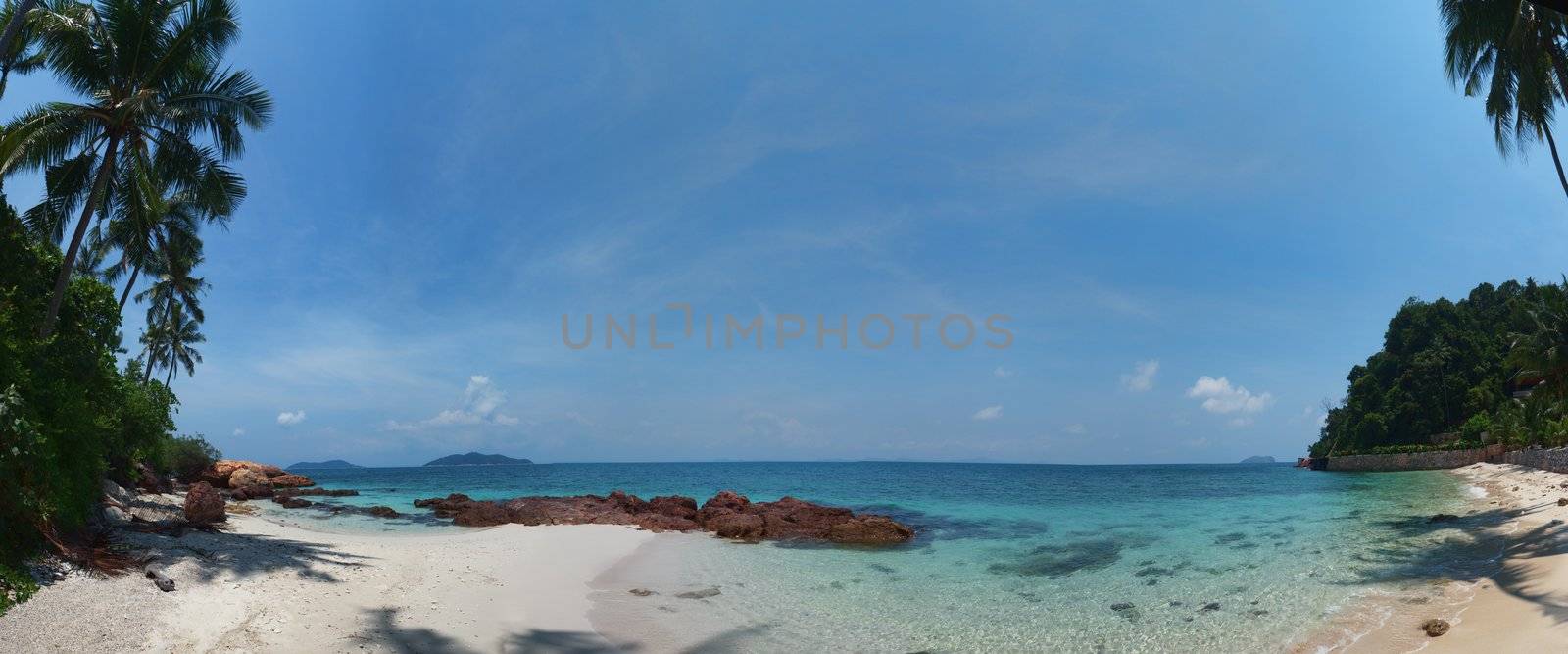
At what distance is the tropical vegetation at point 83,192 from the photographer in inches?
375

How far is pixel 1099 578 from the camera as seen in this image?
15.5 metres

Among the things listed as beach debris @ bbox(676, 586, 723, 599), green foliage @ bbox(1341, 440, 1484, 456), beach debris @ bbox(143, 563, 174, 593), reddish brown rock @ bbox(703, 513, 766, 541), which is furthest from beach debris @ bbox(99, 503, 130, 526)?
green foliage @ bbox(1341, 440, 1484, 456)

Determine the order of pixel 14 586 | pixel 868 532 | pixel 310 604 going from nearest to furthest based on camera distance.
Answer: pixel 14 586
pixel 310 604
pixel 868 532

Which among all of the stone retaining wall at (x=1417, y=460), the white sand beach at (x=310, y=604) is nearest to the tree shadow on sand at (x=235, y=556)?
the white sand beach at (x=310, y=604)

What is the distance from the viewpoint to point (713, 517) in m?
25.3

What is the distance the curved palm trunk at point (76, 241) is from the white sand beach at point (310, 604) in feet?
14.1

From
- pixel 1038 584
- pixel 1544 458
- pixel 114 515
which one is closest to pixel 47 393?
pixel 114 515

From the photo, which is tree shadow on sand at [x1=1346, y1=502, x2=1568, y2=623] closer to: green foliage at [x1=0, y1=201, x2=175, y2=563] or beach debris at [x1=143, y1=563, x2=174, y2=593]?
beach debris at [x1=143, y1=563, x2=174, y2=593]

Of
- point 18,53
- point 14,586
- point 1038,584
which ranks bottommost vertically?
point 1038,584

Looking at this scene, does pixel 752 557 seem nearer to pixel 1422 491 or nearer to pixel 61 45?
pixel 61 45

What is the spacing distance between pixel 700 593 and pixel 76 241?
14.9 meters

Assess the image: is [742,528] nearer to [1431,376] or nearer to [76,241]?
[76,241]

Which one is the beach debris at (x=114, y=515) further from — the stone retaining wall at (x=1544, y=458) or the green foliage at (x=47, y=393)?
the stone retaining wall at (x=1544, y=458)

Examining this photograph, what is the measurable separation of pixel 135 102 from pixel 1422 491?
161 ft
